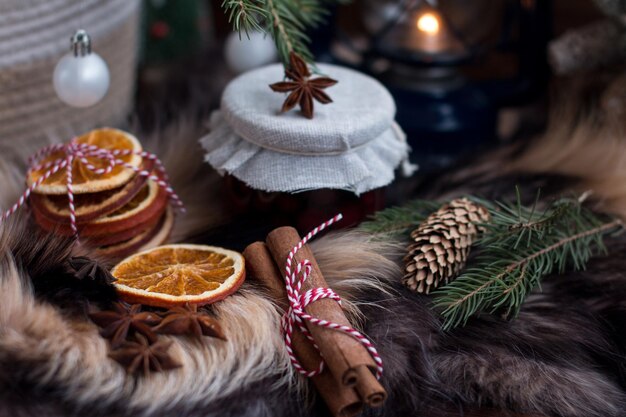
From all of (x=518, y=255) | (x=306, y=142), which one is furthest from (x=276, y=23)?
(x=518, y=255)

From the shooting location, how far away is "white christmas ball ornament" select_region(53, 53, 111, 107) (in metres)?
0.76

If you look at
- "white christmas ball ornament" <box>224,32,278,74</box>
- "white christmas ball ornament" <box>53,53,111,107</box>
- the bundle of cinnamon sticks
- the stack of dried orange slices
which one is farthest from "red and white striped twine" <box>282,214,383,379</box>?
"white christmas ball ornament" <box>224,32,278,74</box>

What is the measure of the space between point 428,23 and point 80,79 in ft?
1.58

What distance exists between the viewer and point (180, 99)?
3.49ft

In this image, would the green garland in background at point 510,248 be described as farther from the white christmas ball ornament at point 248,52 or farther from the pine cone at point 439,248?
the white christmas ball ornament at point 248,52

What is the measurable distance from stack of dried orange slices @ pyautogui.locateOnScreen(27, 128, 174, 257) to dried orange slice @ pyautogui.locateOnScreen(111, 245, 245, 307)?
0.13 ft

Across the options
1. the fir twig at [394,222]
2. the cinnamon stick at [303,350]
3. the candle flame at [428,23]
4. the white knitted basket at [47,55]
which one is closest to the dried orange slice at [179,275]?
the cinnamon stick at [303,350]

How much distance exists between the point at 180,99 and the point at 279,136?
388mm

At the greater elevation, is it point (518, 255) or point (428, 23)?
point (428, 23)

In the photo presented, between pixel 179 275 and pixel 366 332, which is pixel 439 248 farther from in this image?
pixel 179 275

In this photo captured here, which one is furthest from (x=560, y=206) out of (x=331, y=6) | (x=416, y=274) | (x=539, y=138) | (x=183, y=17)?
(x=183, y=17)

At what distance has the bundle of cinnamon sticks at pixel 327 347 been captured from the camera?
0.57 metres

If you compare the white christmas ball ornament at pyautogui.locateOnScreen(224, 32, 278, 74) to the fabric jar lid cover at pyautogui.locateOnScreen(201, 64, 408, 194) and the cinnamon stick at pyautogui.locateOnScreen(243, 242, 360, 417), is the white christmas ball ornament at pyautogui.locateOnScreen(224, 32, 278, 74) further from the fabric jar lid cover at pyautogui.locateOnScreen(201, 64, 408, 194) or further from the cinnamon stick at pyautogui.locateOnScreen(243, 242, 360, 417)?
the cinnamon stick at pyautogui.locateOnScreen(243, 242, 360, 417)

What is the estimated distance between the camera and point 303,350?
63 cm
